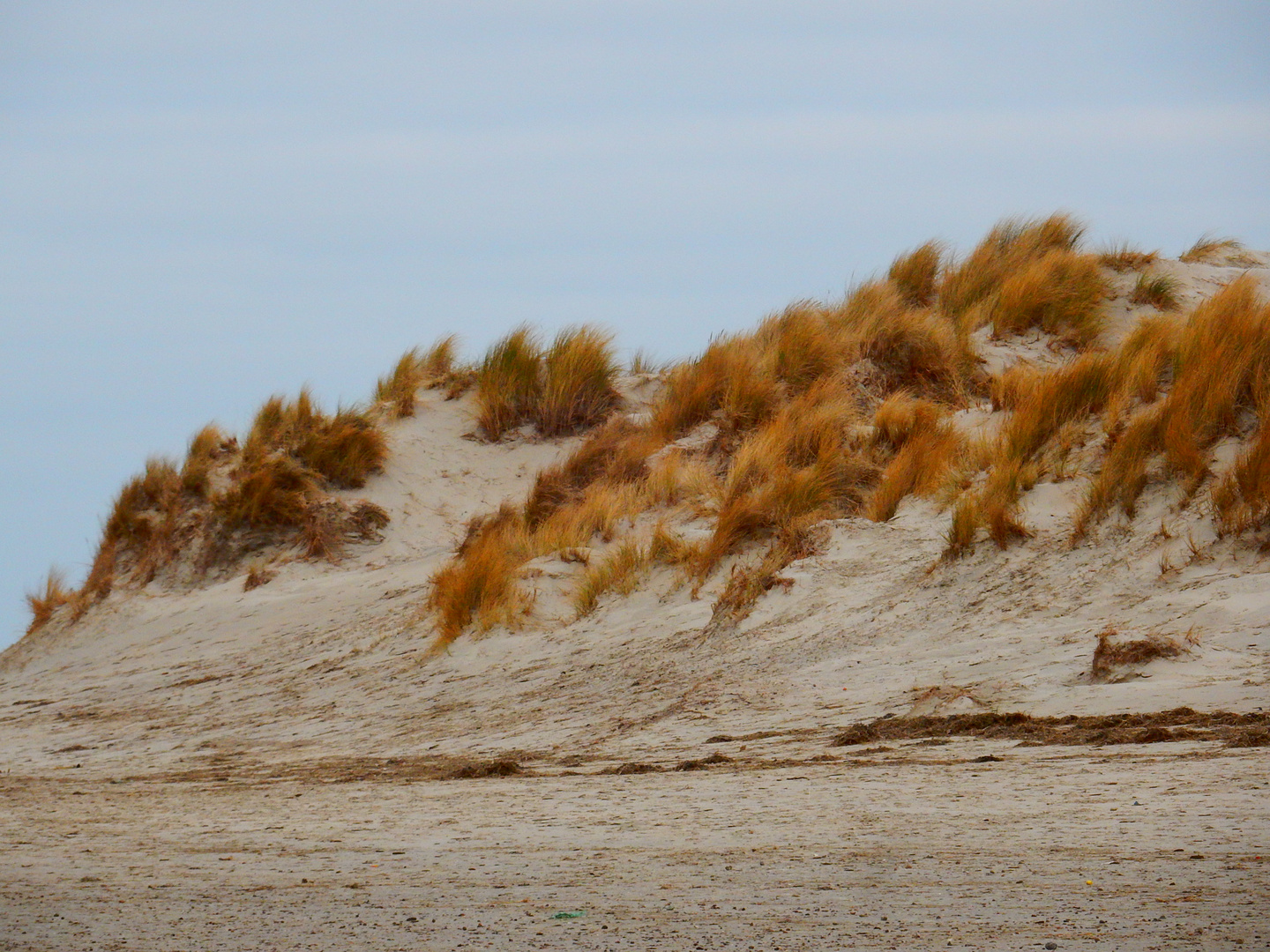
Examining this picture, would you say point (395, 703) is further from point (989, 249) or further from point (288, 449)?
point (989, 249)

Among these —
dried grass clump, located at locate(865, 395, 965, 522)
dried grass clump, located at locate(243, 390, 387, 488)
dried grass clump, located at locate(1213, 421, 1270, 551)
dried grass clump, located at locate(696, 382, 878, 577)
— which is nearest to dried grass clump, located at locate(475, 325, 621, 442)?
dried grass clump, located at locate(243, 390, 387, 488)

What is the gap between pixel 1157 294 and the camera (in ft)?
39.1

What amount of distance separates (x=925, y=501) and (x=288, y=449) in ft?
22.4

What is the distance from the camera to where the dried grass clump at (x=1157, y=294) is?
11859 mm

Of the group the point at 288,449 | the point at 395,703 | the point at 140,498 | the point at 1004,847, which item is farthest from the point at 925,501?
the point at 140,498

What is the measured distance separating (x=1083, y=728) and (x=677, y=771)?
1.70m

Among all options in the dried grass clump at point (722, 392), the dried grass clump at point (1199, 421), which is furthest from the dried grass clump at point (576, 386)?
the dried grass clump at point (1199, 421)

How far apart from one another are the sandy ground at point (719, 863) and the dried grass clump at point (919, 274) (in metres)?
8.58

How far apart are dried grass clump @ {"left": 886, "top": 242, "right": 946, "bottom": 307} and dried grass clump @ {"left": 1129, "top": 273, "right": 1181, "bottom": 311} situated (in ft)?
6.60

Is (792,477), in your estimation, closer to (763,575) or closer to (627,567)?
(763,575)

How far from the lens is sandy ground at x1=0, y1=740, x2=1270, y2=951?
321cm

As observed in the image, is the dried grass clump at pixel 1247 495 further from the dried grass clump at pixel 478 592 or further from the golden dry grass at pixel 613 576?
the dried grass clump at pixel 478 592

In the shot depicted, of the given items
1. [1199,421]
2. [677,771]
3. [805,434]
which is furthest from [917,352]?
[677,771]

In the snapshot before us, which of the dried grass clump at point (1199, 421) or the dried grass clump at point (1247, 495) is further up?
the dried grass clump at point (1199, 421)
